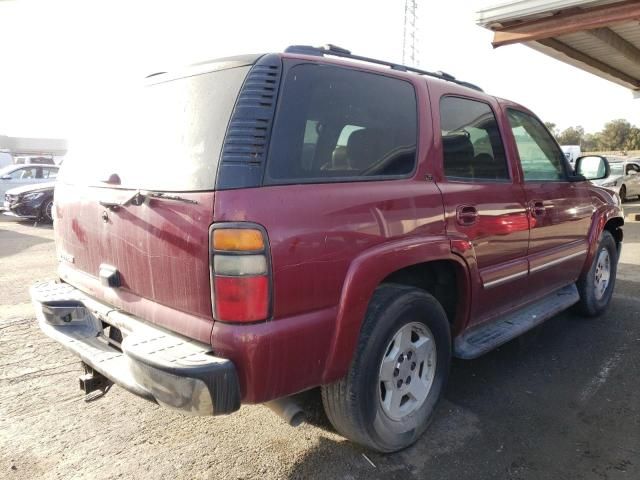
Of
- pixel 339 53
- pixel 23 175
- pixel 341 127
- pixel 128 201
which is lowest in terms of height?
pixel 23 175

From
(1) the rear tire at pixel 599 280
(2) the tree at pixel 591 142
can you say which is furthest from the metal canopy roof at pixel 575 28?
(2) the tree at pixel 591 142

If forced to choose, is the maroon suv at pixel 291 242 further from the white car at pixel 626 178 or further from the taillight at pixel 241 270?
the white car at pixel 626 178

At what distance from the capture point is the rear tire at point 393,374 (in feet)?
7.71

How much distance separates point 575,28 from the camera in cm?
811

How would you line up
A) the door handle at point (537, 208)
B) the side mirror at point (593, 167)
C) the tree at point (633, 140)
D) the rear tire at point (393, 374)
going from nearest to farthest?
the rear tire at point (393, 374)
the door handle at point (537, 208)
the side mirror at point (593, 167)
the tree at point (633, 140)

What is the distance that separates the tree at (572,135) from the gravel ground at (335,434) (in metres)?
61.3

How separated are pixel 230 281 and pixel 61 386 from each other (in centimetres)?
218

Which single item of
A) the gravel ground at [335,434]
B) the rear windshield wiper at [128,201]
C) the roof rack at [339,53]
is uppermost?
the roof rack at [339,53]

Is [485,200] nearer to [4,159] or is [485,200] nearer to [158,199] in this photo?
[158,199]

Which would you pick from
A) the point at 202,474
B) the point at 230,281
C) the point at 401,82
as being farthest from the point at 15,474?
the point at 401,82

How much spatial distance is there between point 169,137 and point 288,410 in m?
1.40

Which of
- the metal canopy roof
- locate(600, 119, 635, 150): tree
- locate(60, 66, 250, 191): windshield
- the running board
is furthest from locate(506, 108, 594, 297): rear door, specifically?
locate(600, 119, 635, 150): tree

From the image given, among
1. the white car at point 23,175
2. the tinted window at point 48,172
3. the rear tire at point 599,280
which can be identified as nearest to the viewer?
the rear tire at point 599,280

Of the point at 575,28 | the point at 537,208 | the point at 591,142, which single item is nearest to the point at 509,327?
the point at 537,208
